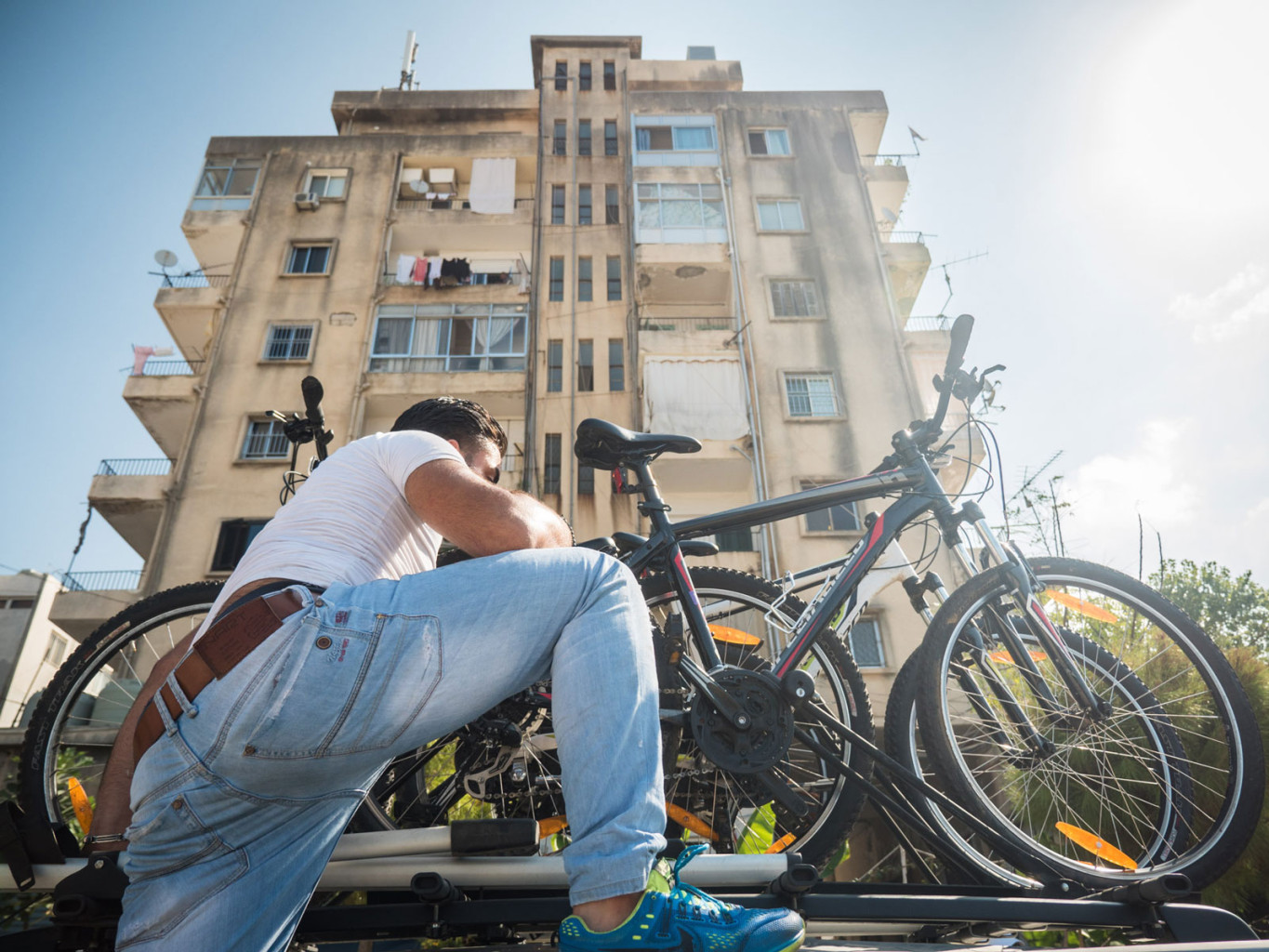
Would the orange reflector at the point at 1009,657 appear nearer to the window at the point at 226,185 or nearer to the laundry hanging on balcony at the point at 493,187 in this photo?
the laundry hanging on balcony at the point at 493,187

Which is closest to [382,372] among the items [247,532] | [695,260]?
[247,532]

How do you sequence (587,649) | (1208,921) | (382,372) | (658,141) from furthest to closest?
(658,141) < (382,372) < (1208,921) < (587,649)

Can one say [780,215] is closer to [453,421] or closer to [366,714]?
[453,421]

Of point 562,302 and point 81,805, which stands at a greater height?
point 562,302

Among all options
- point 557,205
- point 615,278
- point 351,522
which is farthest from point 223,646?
point 557,205

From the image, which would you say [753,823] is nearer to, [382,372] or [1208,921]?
[1208,921]

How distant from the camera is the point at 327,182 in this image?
2308 cm

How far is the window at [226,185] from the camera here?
Result: 2175 cm

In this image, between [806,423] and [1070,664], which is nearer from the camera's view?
[1070,664]

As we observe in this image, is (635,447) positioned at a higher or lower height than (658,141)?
lower

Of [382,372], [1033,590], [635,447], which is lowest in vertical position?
[1033,590]

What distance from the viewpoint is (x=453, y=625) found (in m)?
1.44

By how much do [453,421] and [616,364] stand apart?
63.8 ft

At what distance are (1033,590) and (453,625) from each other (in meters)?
2.17
